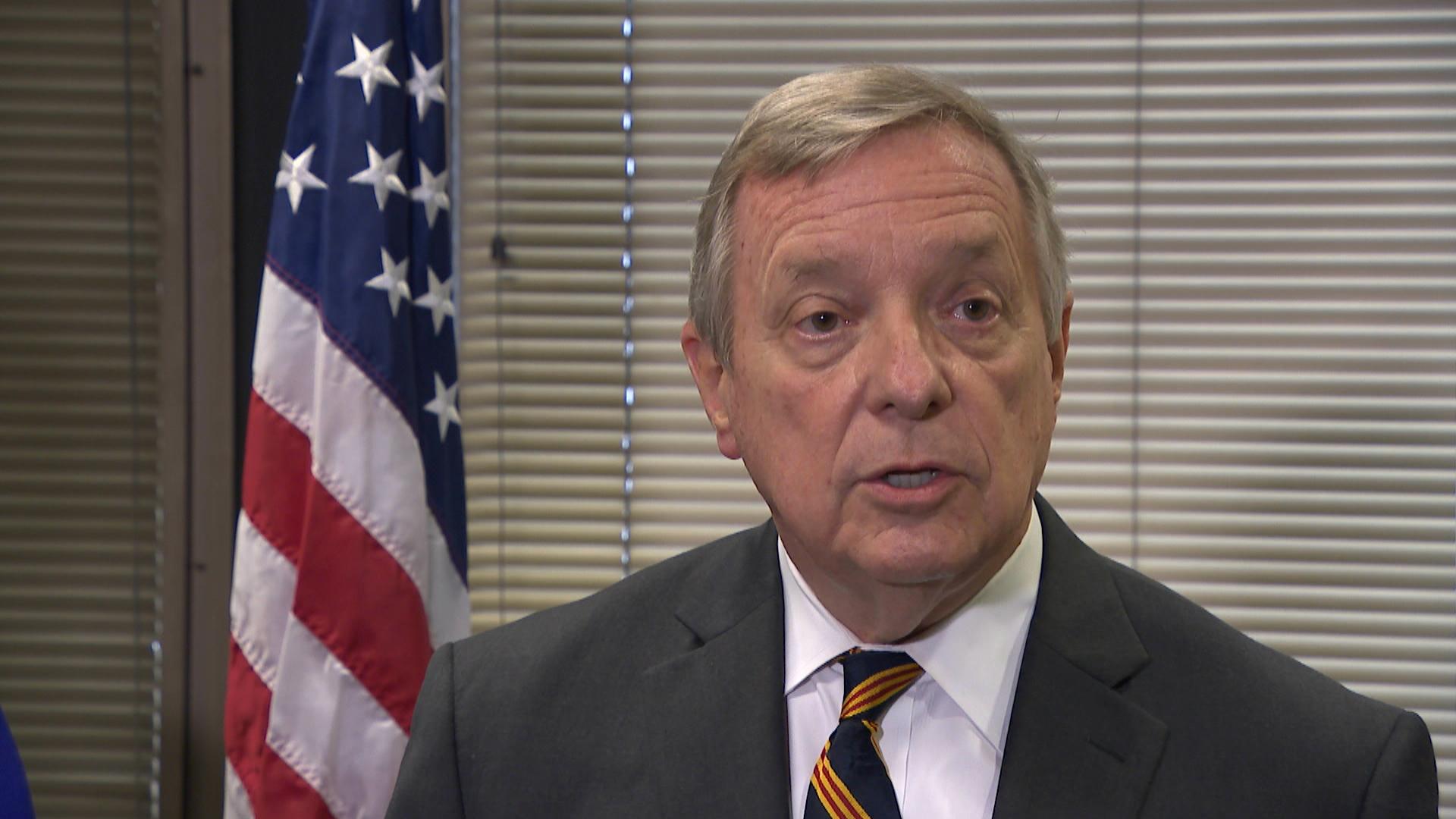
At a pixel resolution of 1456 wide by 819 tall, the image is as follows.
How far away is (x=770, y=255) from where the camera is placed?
115 cm

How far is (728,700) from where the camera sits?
47.8 inches

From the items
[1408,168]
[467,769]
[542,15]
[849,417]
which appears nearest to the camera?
[849,417]

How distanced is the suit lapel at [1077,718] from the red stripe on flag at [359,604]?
1266 millimetres

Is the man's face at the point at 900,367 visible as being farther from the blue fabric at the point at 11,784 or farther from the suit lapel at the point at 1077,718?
the blue fabric at the point at 11,784

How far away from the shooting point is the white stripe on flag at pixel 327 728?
2109mm

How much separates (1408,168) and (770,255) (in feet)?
6.13

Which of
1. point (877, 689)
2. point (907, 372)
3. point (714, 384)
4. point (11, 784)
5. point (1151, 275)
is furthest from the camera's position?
point (1151, 275)

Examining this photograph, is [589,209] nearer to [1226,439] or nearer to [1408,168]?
[1226,439]

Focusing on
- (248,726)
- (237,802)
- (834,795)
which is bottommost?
(237,802)

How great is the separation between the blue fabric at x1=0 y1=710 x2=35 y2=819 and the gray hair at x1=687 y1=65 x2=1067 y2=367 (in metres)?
1.21

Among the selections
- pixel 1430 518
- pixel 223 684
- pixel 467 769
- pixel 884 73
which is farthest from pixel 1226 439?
pixel 223 684

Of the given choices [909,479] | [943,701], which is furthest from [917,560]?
[943,701]

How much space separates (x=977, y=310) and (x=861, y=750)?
0.40m

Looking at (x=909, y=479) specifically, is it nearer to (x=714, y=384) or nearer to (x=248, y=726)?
(x=714, y=384)
